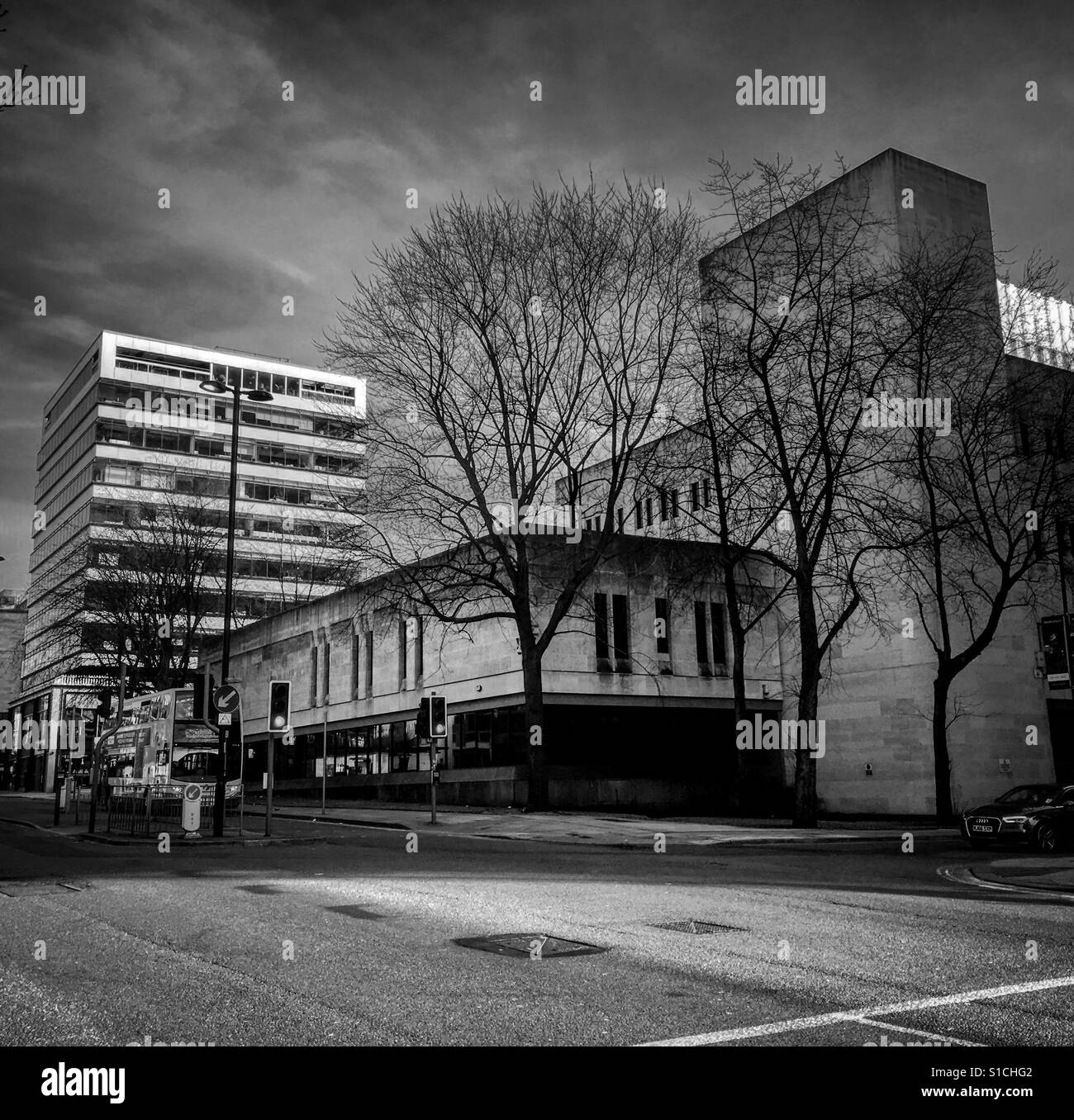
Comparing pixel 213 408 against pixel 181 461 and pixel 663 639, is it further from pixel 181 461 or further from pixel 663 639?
pixel 663 639

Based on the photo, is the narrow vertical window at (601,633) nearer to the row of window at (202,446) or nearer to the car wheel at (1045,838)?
the car wheel at (1045,838)

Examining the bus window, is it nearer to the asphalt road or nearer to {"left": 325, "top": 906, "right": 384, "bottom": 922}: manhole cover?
the asphalt road

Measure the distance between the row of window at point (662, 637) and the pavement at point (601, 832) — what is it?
7053 millimetres

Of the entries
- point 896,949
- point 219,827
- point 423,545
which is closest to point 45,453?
point 423,545

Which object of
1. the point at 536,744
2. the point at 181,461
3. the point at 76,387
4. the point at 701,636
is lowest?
the point at 536,744

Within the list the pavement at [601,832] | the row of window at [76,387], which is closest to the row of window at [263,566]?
the row of window at [76,387]

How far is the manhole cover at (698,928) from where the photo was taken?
8914 mm

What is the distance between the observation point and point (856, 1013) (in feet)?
19.2

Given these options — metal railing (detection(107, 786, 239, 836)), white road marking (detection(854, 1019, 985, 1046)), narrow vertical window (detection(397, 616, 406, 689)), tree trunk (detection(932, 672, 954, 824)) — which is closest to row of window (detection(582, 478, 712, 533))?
tree trunk (detection(932, 672, 954, 824))

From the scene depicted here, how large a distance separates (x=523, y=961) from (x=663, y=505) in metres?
25.8

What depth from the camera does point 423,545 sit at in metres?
30.8

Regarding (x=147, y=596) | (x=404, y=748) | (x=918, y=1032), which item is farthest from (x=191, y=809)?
(x=147, y=596)
